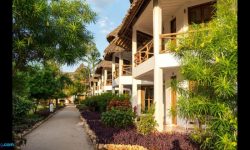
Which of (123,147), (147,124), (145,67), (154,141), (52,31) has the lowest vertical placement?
(123,147)

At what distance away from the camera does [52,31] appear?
9453 millimetres

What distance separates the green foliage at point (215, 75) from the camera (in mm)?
5285

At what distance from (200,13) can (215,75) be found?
1027 cm

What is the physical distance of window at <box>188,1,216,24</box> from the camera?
15156mm

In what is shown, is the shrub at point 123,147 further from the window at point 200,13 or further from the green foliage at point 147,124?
the window at point 200,13

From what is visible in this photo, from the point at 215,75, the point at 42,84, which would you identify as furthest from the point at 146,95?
the point at 215,75

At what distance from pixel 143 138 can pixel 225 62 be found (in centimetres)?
740

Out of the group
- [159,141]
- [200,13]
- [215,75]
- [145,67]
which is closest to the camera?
[215,75]

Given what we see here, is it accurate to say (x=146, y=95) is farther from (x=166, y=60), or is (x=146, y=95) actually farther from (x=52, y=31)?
(x=52, y=31)

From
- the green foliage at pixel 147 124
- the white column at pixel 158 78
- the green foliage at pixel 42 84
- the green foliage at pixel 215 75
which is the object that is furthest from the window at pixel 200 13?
the green foliage at pixel 42 84

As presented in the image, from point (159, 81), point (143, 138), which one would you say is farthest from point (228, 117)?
point (159, 81)

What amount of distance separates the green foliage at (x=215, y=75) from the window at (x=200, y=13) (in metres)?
8.79

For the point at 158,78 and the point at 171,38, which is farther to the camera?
the point at 158,78
